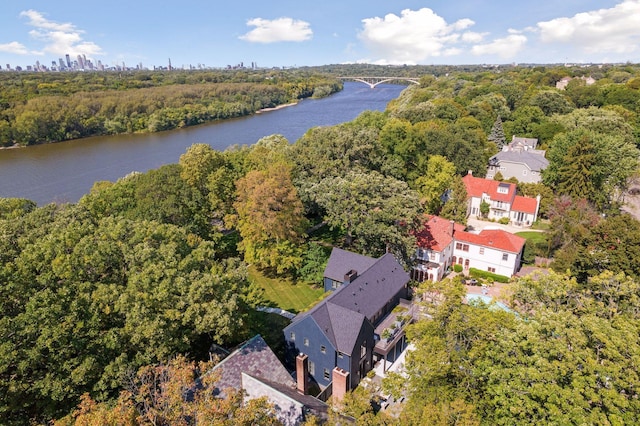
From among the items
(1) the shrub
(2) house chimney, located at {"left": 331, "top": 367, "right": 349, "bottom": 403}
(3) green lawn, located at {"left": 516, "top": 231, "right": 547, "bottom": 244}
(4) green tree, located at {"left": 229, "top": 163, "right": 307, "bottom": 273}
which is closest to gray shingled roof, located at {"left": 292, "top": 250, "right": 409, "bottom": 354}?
(2) house chimney, located at {"left": 331, "top": 367, "right": 349, "bottom": 403}

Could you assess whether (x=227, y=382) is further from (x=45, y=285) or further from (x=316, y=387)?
(x=45, y=285)

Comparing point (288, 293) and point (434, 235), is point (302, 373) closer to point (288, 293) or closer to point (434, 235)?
point (288, 293)

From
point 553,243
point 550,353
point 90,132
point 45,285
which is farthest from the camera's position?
point 90,132

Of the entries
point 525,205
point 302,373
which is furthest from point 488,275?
point 302,373

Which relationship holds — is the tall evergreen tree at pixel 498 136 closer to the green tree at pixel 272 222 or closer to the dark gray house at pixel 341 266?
the green tree at pixel 272 222

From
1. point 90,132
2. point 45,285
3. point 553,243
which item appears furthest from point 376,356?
point 90,132

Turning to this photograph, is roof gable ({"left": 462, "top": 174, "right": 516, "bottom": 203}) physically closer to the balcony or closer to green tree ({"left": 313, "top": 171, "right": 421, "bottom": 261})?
green tree ({"left": 313, "top": 171, "right": 421, "bottom": 261})
